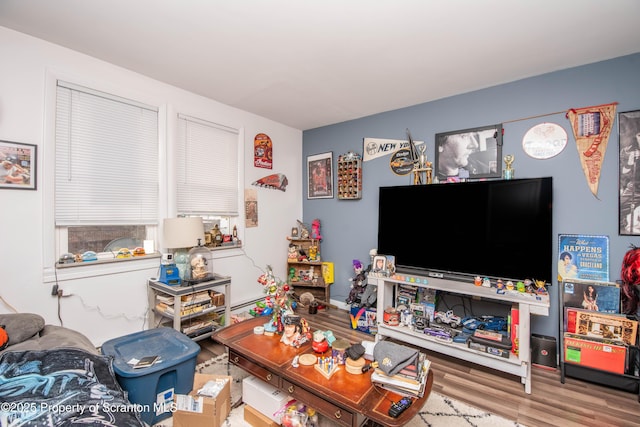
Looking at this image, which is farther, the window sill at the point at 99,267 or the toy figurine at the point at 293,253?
the toy figurine at the point at 293,253

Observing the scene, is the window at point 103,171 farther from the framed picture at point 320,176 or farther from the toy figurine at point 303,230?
the framed picture at point 320,176

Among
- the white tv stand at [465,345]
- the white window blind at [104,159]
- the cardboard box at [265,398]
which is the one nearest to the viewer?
the cardboard box at [265,398]

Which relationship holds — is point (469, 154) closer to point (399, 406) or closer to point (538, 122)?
point (538, 122)

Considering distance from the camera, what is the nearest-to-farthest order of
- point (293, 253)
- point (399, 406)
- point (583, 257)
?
1. point (399, 406)
2. point (583, 257)
3. point (293, 253)

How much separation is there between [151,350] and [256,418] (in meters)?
0.81

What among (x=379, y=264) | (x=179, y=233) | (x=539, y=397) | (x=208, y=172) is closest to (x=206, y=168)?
(x=208, y=172)

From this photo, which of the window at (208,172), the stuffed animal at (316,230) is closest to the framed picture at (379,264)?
the stuffed animal at (316,230)

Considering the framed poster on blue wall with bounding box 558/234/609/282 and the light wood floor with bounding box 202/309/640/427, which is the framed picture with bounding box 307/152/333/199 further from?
the framed poster on blue wall with bounding box 558/234/609/282

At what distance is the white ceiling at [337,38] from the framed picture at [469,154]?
1.45ft

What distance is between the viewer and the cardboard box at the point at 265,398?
1.52m

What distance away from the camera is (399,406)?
1.19 meters

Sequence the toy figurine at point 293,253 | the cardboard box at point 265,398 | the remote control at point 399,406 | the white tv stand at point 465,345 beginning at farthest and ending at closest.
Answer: the toy figurine at point 293,253, the white tv stand at point 465,345, the cardboard box at point 265,398, the remote control at point 399,406

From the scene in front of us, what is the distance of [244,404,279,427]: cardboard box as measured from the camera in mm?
1531

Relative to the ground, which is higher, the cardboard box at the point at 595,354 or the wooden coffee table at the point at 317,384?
the wooden coffee table at the point at 317,384
